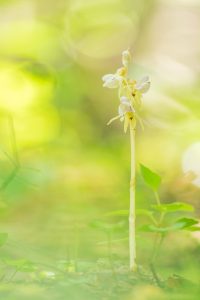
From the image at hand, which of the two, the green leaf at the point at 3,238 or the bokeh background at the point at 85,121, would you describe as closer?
the green leaf at the point at 3,238

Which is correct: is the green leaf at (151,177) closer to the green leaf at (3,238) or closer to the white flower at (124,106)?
the white flower at (124,106)

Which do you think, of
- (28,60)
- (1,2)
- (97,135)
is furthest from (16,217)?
(1,2)

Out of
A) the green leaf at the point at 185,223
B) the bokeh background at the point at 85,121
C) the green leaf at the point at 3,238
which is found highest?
the bokeh background at the point at 85,121

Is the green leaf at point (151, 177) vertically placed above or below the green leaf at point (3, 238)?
above

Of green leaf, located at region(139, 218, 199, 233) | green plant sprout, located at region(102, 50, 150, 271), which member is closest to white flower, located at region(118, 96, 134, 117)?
green plant sprout, located at region(102, 50, 150, 271)

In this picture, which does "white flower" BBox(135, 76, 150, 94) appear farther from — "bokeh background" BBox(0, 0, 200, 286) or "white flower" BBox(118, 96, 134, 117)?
"bokeh background" BBox(0, 0, 200, 286)

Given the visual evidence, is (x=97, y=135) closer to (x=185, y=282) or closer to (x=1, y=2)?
(x=1, y=2)

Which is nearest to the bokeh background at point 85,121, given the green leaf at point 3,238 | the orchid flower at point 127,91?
the green leaf at point 3,238

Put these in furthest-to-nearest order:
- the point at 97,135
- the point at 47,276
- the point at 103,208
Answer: the point at 97,135 < the point at 103,208 < the point at 47,276
